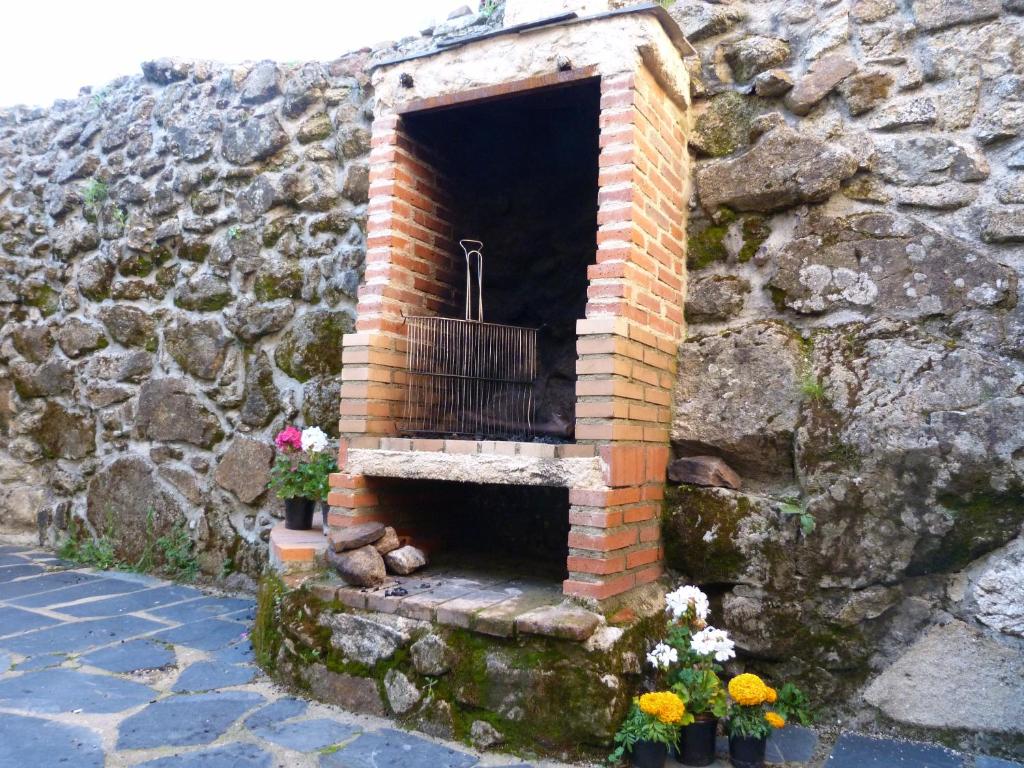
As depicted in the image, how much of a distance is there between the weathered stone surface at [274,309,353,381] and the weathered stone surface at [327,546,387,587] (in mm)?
1535

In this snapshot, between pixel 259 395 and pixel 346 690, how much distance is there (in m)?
2.32

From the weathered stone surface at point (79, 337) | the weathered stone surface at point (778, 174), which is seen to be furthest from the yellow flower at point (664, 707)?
the weathered stone surface at point (79, 337)

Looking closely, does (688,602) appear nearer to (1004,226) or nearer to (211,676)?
(1004,226)

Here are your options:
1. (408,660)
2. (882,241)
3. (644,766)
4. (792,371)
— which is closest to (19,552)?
(408,660)

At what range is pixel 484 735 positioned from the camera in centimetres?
270

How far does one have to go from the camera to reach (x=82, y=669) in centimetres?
329

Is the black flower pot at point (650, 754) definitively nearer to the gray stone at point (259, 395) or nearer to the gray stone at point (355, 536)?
the gray stone at point (355, 536)

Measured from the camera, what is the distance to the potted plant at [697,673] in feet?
8.77

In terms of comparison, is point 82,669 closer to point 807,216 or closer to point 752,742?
point 752,742

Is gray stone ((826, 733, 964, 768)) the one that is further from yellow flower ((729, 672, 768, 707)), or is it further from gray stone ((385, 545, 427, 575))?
gray stone ((385, 545, 427, 575))

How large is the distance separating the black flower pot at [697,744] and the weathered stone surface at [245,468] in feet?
9.74

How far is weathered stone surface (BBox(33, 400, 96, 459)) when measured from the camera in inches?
214

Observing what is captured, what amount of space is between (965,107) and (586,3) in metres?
1.71

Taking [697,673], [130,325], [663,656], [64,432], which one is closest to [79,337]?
[130,325]
